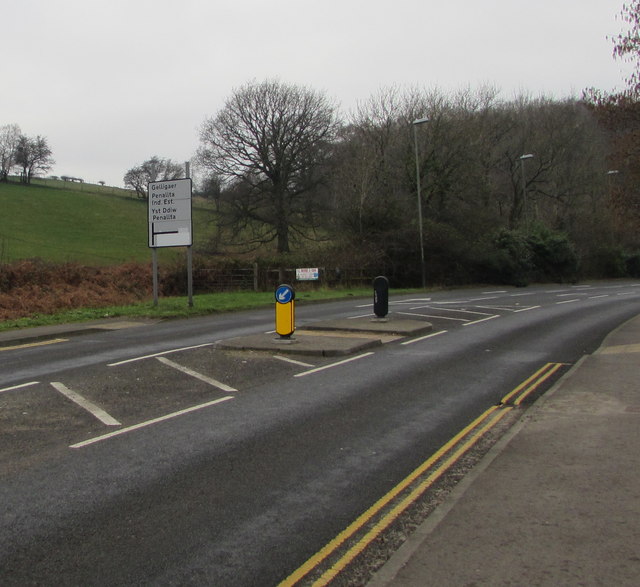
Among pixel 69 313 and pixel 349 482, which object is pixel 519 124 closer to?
pixel 69 313

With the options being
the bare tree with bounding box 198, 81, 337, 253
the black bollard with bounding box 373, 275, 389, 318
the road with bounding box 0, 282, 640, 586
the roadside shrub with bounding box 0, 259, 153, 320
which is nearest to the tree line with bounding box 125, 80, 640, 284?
the bare tree with bounding box 198, 81, 337, 253

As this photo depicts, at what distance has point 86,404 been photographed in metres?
7.72

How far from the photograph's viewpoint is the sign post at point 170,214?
Answer: 20.0 m

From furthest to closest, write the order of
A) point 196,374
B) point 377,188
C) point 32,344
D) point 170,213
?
point 377,188 → point 170,213 → point 32,344 → point 196,374

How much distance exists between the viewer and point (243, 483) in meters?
4.97

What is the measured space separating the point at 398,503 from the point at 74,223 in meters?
61.5

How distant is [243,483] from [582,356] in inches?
339

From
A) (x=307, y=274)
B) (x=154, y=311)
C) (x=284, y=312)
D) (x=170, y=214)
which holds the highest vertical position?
(x=170, y=214)

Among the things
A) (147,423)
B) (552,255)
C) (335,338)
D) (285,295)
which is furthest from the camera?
(552,255)

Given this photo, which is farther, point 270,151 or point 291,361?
point 270,151

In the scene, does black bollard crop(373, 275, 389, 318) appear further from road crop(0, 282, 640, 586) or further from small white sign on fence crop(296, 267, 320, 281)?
small white sign on fence crop(296, 267, 320, 281)

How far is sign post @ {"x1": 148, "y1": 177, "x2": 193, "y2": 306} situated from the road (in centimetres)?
772

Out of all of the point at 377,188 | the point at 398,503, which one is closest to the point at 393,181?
the point at 377,188

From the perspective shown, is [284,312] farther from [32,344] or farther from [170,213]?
[170,213]
